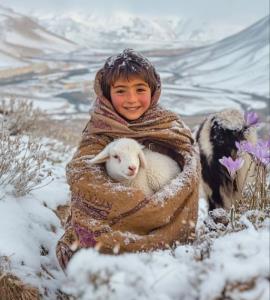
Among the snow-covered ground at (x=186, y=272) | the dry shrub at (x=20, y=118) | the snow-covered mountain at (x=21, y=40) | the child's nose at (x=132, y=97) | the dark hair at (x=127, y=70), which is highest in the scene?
the snow-covered mountain at (x=21, y=40)

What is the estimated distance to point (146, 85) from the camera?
7.58ft

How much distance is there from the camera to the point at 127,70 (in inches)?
88.8

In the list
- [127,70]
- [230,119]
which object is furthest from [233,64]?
[127,70]

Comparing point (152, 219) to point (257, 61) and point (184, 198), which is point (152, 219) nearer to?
point (184, 198)

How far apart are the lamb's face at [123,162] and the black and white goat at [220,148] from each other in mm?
1116

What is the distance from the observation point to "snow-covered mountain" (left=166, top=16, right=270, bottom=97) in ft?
111

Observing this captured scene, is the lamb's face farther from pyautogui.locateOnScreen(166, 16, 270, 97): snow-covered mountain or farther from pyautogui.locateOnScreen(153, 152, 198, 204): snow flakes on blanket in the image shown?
pyautogui.locateOnScreen(166, 16, 270, 97): snow-covered mountain

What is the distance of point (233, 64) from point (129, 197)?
122ft

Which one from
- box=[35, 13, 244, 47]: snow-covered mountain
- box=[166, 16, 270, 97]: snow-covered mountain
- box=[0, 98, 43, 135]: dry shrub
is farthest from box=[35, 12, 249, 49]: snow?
box=[0, 98, 43, 135]: dry shrub

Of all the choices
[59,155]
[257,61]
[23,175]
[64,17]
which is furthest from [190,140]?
[64,17]

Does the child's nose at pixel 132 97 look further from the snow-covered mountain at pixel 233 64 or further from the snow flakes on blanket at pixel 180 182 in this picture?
the snow-covered mountain at pixel 233 64

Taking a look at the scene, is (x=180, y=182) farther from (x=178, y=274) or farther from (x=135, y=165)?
(x=178, y=274)

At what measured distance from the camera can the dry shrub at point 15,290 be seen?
76.1 inches

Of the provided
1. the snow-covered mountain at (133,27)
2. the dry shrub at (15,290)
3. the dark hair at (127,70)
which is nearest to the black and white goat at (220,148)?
the dark hair at (127,70)
